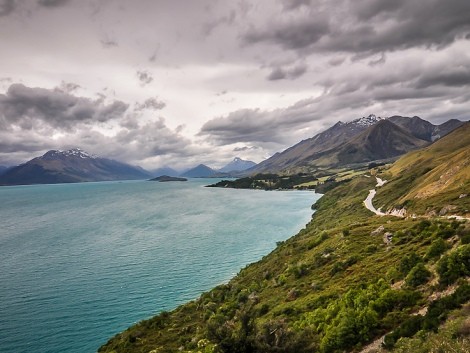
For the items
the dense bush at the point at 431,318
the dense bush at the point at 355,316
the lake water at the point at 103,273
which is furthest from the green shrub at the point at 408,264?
the lake water at the point at 103,273

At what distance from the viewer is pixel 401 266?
44125 millimetres

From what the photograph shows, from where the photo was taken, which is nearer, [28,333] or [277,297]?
[277,297]

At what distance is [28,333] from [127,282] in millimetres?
30786

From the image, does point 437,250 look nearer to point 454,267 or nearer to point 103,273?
point 454,267

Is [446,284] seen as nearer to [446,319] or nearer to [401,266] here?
[446,319]

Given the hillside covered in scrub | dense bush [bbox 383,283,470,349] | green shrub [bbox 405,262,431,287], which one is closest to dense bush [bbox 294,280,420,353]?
the hillside covered in scrub

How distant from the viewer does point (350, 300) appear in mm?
40531

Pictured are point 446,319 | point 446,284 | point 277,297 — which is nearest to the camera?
point 446,319

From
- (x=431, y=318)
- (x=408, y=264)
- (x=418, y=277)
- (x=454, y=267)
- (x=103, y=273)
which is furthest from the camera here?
(x=103, y=273)

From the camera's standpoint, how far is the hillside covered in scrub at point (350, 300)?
95.9 ft

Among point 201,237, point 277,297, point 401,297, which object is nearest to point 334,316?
point 401,297

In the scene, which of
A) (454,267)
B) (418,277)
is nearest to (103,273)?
(418,277)

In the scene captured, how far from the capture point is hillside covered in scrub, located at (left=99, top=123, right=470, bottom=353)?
29234 mm

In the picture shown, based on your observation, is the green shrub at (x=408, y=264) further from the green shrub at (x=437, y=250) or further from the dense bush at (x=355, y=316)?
the dense bush at (x=355, y=316)
